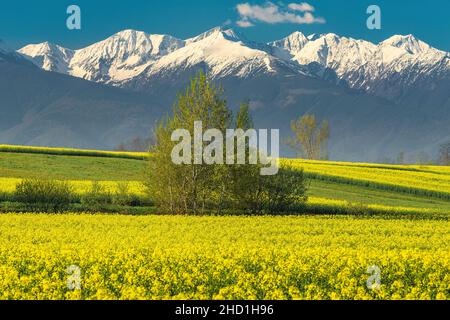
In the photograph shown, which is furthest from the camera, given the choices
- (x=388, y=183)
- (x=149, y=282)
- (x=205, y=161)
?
(x=388, y=183)

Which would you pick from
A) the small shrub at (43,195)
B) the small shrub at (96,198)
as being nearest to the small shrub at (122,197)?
the small shrub at (96,198)

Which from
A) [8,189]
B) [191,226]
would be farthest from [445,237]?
[8,189]

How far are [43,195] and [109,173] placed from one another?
2616cm

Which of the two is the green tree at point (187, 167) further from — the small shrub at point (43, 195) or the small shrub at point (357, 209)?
the small shrub at point (357, 209)

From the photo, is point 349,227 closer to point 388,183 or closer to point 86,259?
point 86,259

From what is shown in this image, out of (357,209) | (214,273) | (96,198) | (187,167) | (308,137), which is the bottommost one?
(357,209)

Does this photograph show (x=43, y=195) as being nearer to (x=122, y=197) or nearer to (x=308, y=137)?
(x=122, y=197)

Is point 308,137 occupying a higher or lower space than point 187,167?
higher

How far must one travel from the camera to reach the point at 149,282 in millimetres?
17969

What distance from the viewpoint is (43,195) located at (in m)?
50.4

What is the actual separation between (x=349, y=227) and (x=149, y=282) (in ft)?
77.3

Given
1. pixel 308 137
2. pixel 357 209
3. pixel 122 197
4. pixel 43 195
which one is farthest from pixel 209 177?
pixel 308 137

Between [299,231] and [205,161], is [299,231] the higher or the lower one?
the lower one
